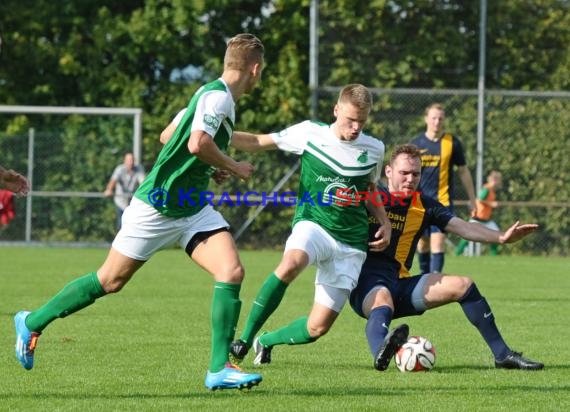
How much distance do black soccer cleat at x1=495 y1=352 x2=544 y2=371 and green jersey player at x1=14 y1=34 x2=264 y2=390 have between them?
1.83 meters

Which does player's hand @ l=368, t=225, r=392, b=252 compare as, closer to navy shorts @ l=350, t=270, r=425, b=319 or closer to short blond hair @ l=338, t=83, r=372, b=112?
navy shorts @ l=350, t=270, r=425, b=319

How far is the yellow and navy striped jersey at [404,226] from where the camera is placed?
291 inches

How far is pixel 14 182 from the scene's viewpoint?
20.3ft

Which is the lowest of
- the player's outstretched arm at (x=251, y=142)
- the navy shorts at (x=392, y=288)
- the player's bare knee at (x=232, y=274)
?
the navy shorts at (x=392, y=288)

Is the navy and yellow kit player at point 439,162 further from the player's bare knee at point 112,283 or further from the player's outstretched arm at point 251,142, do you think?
the player's bare knee at point 112,283

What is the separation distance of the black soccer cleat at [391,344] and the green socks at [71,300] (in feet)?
4.93

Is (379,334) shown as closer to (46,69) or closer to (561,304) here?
(561,304)

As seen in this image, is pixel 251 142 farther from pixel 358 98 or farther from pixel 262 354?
pixel 262 354

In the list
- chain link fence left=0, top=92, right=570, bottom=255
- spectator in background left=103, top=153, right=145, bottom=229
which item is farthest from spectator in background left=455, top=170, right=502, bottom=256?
spectator in background left=103, top=153, right=145, bottom=229

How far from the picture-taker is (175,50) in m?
23.9

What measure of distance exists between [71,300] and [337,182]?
174 centimetres

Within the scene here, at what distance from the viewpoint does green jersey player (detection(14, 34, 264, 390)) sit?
5988 mm

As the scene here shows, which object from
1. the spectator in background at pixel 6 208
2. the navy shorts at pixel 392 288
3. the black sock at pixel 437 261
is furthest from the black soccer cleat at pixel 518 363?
the spectator in background at pixel 6 208

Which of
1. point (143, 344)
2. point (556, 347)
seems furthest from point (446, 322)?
point (143, 344)
